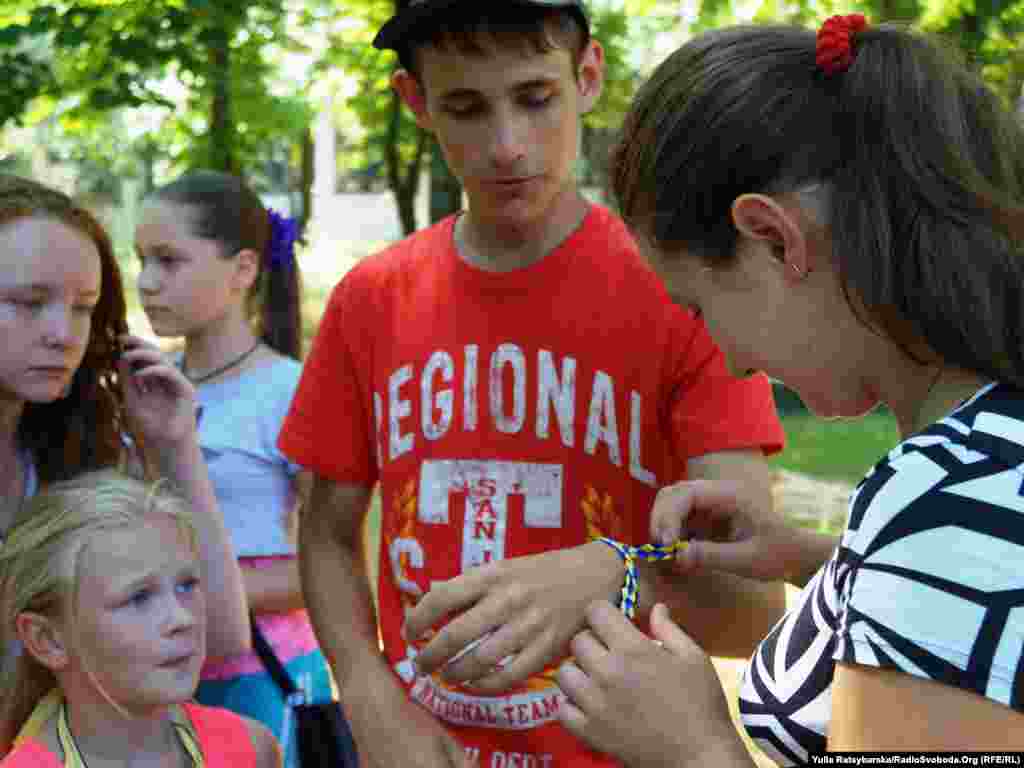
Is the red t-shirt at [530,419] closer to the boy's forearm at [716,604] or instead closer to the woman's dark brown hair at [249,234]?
the boy's forearm at [716,604]

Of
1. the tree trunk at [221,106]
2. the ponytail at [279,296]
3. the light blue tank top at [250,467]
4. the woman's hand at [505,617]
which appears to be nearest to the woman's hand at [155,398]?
the light blue tank top at [250,467]

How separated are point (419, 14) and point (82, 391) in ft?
3.65

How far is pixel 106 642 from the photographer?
222cm

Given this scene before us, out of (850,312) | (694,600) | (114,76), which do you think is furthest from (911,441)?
(114,76)

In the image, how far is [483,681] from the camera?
1779 millimetres

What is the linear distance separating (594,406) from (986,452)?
3.33 feet

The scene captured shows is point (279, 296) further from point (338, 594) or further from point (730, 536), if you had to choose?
point (730, 536)

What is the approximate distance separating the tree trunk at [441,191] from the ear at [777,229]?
1140 centimetres

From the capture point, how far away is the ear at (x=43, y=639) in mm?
2230

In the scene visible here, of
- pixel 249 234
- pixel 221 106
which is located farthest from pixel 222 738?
pixel 221 106

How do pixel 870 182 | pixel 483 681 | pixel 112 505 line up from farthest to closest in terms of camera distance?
pixel 112 505 → pixel 483 681 → pixel 870 182

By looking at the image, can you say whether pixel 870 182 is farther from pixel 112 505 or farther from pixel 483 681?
pixel 112 505

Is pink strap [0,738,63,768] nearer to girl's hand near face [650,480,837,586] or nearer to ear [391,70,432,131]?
girl's hand near face [650,480,837,586]

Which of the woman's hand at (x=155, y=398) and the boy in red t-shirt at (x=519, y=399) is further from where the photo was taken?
the woman's hand at (x=155, y=398)
